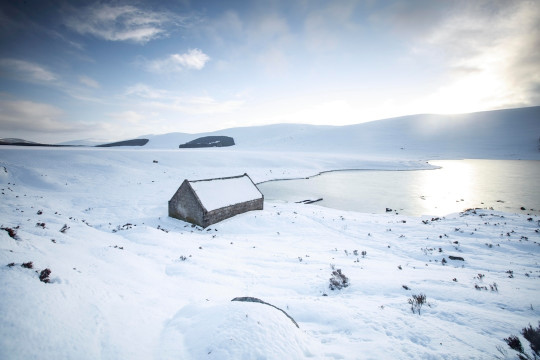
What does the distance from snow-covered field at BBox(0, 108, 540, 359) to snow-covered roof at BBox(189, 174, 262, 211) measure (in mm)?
1959

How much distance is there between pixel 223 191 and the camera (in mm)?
21000

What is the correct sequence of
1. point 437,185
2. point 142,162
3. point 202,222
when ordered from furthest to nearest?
point 142,162, point 437,185, point 202,222

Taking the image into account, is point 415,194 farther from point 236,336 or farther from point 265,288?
point 236,336

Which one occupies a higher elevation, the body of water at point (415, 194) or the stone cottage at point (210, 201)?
the stone cottage at point (210, 201)

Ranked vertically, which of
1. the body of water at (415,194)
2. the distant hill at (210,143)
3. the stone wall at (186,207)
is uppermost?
the distant hill at (210,143)

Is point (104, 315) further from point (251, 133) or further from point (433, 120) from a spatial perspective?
point (433, 120)

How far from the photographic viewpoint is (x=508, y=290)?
25.7ft

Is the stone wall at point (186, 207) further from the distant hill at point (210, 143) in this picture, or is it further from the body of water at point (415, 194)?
the distant hill at point (210, 143)

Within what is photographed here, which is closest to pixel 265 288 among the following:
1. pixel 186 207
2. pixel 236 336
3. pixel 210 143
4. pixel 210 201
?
pixel 236 336

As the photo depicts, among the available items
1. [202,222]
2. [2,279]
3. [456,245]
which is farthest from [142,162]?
[456,245]

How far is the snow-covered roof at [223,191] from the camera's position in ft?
62.3

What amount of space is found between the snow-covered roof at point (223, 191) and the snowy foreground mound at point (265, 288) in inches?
82.7

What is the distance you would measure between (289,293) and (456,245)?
12396 mm

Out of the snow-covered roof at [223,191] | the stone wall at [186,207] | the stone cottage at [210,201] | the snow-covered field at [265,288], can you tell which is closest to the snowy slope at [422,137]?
the snow-covered roof at [223,191]
